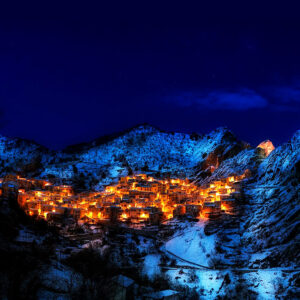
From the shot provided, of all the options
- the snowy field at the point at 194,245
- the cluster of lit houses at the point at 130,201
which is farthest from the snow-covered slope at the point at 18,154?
the snowy field at the point at 194,245

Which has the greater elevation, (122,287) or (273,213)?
(273,213)

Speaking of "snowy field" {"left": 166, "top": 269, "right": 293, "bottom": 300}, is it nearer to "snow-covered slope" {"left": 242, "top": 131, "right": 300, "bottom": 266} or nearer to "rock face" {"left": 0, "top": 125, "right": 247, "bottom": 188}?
"snow-covered slope" {"left": 242, "top": 131, "right": 300, "bottom": 266}

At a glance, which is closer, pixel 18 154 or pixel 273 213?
pixel 273 213

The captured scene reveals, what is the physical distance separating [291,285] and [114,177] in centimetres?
6931

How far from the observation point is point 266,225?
198 ft

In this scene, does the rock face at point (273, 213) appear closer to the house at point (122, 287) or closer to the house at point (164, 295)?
the house at point (164, 295)

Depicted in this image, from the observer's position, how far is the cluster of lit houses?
70.8m

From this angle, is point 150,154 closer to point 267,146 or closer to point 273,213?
point 267,146

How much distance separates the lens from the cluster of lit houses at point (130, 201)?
2788 inches

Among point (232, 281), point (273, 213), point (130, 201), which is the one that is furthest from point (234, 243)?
point (130, 201)

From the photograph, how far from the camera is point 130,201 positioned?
80.4m

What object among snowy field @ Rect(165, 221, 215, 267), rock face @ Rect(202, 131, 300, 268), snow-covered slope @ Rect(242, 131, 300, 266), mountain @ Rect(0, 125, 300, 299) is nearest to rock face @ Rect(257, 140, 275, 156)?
mountain @ Rect(0, 125, 300, 299)

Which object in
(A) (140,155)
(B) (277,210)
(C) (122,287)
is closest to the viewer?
(C) (122,287)

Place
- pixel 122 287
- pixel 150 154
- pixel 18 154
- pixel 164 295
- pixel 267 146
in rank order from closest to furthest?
pixel 164 295 < pixel 122 287 < pixel 267 146 < pixel 18 154 < pixel 150 154
